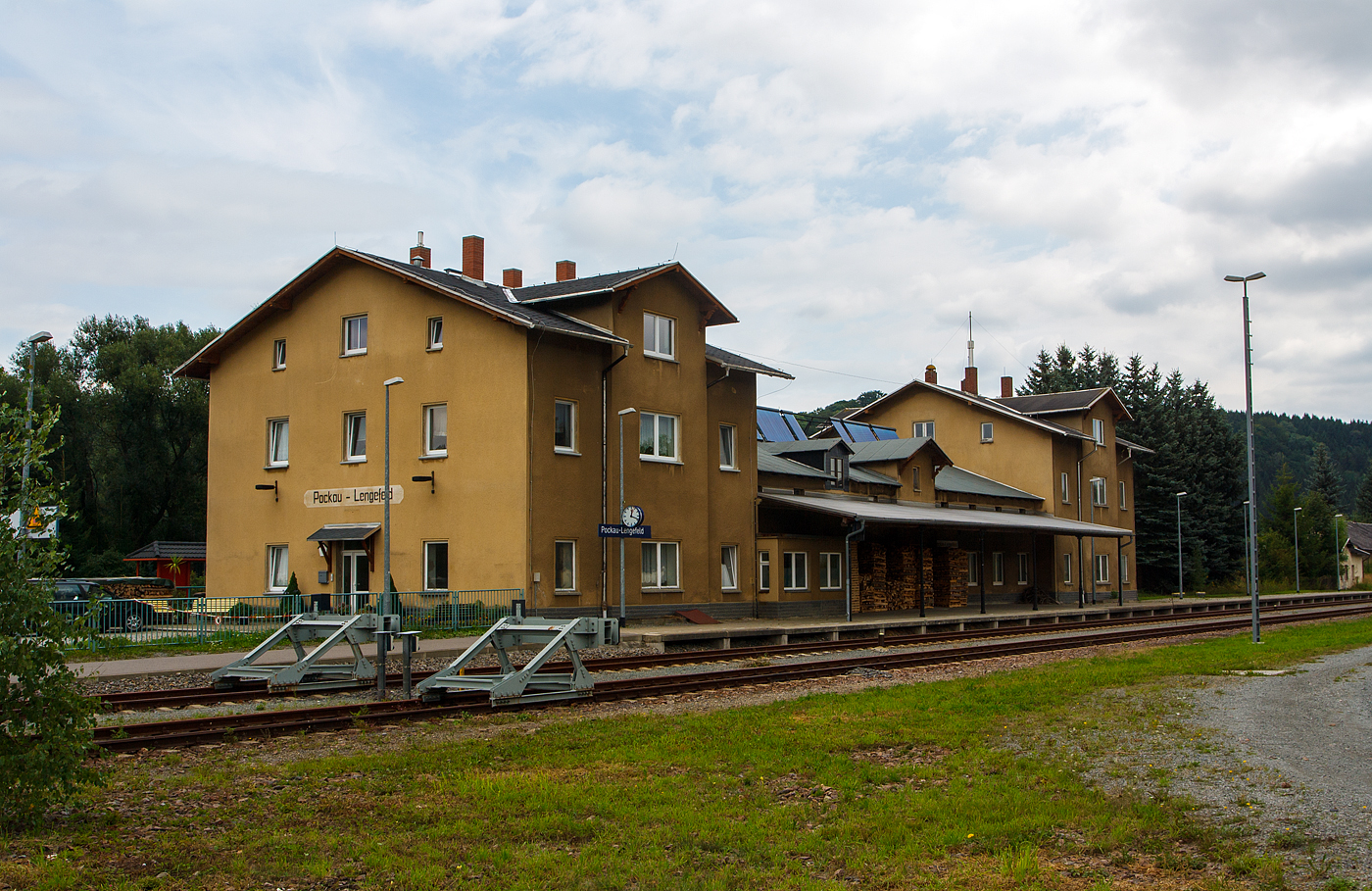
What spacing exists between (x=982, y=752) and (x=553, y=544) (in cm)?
1761

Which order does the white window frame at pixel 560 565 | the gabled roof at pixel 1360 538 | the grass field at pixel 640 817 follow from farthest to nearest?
the gabled roof at pixel 1360 538 → the white window frame at pixel 560 565 → the grass field at pixel 640 817

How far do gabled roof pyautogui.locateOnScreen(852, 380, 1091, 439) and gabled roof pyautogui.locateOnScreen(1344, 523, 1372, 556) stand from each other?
45.0 meters

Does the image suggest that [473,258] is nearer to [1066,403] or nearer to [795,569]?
[795,569]

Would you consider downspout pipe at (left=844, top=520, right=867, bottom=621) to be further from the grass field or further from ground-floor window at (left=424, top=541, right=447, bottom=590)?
the grass field

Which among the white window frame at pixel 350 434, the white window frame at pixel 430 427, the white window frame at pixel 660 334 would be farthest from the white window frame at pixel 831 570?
the white window frame at pixel 350 434

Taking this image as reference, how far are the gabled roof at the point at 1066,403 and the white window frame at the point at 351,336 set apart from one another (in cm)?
3290

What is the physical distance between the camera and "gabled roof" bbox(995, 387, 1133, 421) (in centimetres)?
5078

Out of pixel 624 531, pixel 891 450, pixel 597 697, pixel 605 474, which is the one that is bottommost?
pixel 597 697

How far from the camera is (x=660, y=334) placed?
30.3 meters

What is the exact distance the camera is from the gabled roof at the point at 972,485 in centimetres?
4425

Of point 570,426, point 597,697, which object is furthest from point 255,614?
point 597,697

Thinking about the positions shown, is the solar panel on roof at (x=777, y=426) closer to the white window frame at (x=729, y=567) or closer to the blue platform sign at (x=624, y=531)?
the white window frame at (x=729, y=567)

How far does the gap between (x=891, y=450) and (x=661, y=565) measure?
581 inches

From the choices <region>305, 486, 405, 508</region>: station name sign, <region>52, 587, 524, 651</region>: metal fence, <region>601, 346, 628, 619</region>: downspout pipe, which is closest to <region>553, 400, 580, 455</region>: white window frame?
<region>601, 346, 628, 619</region>: downspout pipe
